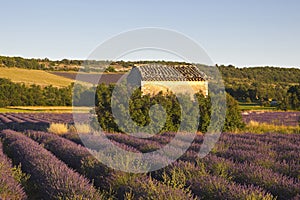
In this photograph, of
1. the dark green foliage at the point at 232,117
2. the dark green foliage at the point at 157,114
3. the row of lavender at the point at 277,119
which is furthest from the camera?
the row of lavender at the point at 277,119

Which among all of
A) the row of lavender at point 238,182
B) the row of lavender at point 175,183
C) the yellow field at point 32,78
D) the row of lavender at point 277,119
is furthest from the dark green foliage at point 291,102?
the row of lavender at point 238,182

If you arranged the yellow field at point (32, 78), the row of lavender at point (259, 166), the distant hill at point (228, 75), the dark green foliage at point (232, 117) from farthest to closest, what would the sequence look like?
the yellow field at point (32, 78) → the distant hill at point (228, 75) → the dark green foliage at point (232, 117) → the row of lavender at point (259, 166)

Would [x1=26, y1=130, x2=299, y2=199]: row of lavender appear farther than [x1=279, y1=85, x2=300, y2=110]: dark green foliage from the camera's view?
No

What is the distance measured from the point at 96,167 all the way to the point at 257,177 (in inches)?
105

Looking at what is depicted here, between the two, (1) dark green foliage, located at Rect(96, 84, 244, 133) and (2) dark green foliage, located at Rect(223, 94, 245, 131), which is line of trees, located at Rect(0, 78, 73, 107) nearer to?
(1) dark green foliage, located at Rect(96, 84, 244, 133)

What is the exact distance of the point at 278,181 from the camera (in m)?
5.52

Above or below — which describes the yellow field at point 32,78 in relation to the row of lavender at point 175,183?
below

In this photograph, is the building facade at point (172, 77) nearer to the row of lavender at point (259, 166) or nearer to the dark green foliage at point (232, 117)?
the dark green foliage at point (232, 117)

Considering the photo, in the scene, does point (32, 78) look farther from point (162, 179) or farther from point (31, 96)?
point (162, 179)

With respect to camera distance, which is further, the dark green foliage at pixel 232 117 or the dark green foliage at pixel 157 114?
the dark green foliage at pixel 232 117

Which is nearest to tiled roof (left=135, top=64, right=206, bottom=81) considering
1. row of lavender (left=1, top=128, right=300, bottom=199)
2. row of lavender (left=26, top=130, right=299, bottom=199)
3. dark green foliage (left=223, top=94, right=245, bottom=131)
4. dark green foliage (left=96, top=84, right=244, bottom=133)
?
dark green foliage (left=223, top=94, right=245, bottom=131)

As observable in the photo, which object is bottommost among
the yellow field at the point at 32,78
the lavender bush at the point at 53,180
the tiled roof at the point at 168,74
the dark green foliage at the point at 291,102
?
the yellow field at the point at 32,78

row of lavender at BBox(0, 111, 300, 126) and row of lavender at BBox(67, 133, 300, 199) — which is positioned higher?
row of lavender at BBox(67, 133, 300, 199)

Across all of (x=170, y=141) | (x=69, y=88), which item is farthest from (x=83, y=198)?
(x=69, y=88)
